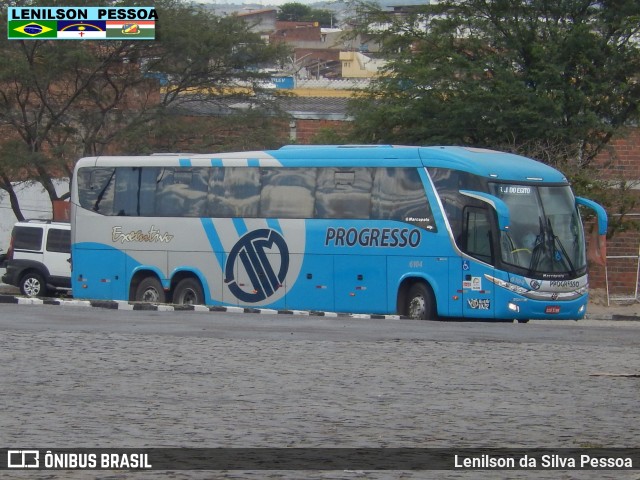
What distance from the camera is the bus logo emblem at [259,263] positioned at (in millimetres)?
24031

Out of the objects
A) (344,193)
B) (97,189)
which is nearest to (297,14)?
(97,189)

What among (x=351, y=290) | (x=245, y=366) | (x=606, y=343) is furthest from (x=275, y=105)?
(x=245, y=366)

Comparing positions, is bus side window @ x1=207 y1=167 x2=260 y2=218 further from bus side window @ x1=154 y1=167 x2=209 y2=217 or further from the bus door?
the bus door

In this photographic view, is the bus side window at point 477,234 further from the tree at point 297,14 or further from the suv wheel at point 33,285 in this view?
the tree at point 297,14

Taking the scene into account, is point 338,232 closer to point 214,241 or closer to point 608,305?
point 214,241

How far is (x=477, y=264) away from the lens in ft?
70.8

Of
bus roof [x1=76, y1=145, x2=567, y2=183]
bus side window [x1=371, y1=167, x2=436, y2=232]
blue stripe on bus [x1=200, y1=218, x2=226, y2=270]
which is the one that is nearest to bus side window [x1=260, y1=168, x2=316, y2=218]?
bus roof [x1=76, y1=145, x2=567, y2=183]

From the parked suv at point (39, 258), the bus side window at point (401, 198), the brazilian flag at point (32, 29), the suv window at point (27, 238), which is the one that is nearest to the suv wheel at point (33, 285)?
the parked suv at point (39, 258)

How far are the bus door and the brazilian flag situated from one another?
64.1 feet

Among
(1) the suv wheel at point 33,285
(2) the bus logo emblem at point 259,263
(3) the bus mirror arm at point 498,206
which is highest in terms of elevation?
(3) the bus mirror arm at point 498,206

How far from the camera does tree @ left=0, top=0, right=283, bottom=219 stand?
3653 cm

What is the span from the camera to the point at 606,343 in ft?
50.1

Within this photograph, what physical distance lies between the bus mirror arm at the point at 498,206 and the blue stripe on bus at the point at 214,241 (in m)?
5.92

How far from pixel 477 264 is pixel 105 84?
65.8 ft
